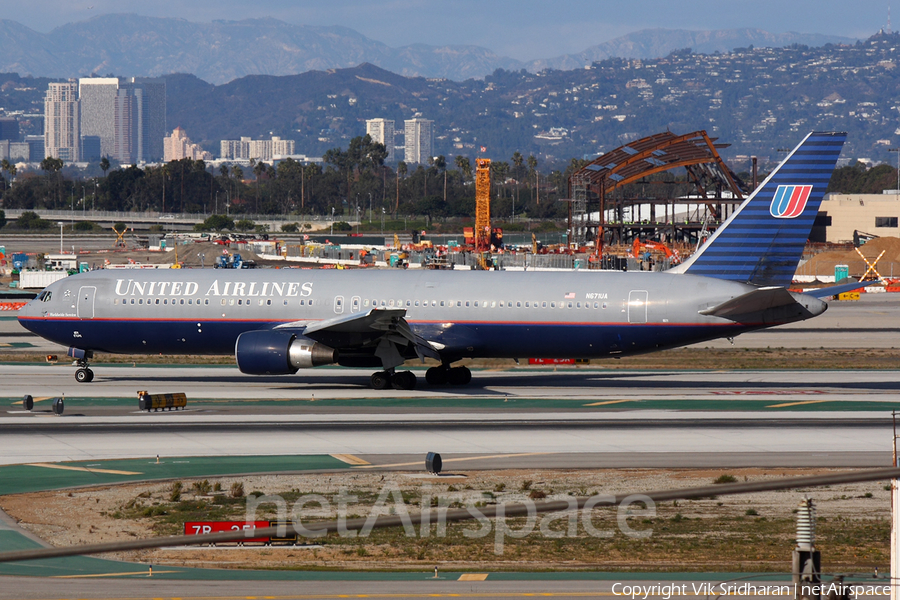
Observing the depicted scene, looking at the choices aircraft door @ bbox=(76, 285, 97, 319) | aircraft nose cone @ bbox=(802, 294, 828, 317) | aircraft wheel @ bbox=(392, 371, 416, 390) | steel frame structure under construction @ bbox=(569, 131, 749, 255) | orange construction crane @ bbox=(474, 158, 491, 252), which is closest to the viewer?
aircraft nose cone @ bbox=(802, 294, 828, 317)

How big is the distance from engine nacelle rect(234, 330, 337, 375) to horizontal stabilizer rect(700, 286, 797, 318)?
49.9ft

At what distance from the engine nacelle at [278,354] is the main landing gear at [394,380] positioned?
3.62m

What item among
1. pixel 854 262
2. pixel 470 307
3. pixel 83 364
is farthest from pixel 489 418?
pixel 854 262

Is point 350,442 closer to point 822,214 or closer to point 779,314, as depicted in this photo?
point 779,314

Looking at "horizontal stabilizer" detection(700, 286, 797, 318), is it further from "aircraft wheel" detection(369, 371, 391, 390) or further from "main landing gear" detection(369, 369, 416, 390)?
"aircraft wheel" detection(369, 371, 391, 390)

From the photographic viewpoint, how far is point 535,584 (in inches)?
658

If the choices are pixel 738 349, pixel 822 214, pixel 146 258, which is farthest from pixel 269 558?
pixel 822 214

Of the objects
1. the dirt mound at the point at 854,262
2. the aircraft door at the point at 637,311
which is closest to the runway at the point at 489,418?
the aircraft door at the point at 637,311

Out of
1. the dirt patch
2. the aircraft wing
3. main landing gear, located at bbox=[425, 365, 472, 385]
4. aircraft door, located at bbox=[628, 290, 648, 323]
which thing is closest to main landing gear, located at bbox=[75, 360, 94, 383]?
the aircraft wing

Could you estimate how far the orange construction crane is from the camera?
478 ft

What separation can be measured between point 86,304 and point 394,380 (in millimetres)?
13435

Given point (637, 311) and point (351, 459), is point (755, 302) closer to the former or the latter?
point (637, 311)

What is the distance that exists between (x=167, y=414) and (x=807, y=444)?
71.2 ft

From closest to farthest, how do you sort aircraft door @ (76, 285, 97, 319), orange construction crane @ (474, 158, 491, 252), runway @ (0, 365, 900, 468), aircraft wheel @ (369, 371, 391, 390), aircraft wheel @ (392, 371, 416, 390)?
runway @ (0, 365, 900, 468) < aircraft wheel @ (392, 371, 416, 390) < aircraft wheel @ (369, 371, 391, 390) < aircraft door @ (76, 285, 97, 319) < orange construction crane @ (474, 158, 491, 252)
